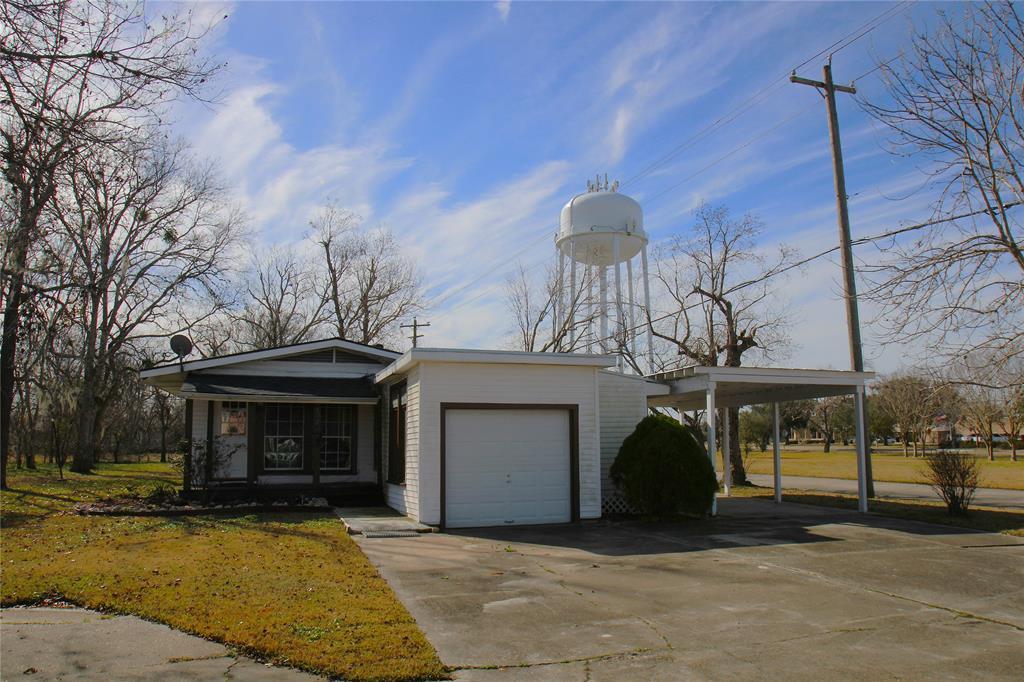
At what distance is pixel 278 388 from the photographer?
1638cm

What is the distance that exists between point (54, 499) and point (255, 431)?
17.9ft

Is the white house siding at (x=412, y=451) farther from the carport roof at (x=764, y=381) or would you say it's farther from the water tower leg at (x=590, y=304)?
the water tower leg at (x=590, y=304)

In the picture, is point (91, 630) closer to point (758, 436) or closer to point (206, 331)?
point (206, 331)

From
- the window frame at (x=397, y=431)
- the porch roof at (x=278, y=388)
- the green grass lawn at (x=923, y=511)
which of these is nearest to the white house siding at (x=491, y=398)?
the window frame at (x=397, y=431)

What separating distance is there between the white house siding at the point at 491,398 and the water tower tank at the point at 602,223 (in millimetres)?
13082

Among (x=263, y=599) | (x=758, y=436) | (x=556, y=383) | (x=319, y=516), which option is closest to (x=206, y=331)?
(x=319, y=516)

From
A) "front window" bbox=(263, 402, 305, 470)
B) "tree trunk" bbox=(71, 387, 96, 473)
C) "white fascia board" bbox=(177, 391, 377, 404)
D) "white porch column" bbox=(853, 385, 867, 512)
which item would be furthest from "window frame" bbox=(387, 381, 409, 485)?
"tree trunk" bbox=(71, 387, 96, 473)

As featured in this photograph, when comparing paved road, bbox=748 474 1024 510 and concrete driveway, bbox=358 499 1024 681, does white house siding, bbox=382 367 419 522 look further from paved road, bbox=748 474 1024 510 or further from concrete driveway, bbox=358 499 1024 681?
paved road, bbox=748 474 1024 510

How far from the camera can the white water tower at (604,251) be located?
26.4 meters

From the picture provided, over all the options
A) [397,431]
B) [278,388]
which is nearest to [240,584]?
[397,431]

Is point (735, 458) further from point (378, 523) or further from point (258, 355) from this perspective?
point (258, 355)

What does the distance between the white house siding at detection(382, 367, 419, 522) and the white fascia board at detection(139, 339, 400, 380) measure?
13.7ft

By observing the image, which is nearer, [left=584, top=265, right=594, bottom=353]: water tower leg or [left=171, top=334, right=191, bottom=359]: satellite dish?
[left=171, top=334, right=191, bottom=359]: satellite dish

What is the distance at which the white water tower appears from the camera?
26.4 meters
